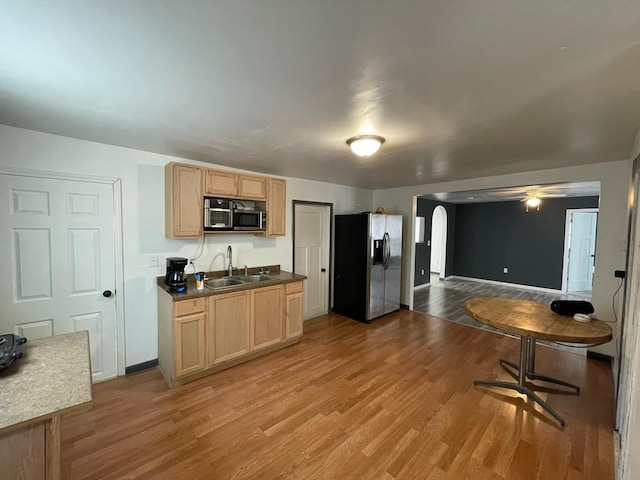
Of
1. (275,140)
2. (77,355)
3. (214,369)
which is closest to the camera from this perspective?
(77,355)

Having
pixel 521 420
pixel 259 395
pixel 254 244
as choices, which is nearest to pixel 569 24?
pixel 521 420

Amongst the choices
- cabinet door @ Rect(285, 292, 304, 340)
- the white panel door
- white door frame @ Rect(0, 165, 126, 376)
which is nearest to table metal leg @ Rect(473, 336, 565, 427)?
cabinet door @ Rect(285, 292, 304, 340)

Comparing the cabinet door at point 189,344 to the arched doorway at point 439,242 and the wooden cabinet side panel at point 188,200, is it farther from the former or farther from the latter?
the arched doorway at point 439,242

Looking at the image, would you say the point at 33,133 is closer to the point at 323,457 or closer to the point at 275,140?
the point at 275,140

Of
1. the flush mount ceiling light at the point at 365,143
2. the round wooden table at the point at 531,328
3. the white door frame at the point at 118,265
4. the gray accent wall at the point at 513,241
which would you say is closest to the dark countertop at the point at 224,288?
the white door frame at the point at 118,265

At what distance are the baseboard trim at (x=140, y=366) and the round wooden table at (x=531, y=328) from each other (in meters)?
3.41

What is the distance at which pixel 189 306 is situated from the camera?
259 centimetres

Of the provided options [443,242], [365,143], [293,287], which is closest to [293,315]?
[293,287]

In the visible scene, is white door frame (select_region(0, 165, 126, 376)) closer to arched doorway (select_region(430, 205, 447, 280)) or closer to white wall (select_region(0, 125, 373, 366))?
white wall (select_region(0, 125, 373, 366))

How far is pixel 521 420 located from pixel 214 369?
9.37 ft

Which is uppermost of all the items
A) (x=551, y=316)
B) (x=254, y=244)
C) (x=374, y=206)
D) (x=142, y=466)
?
(x=374, y=206)

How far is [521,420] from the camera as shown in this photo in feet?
7.11

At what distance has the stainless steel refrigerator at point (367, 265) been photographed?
4.25 metres

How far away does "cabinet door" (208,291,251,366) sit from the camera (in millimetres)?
2748
